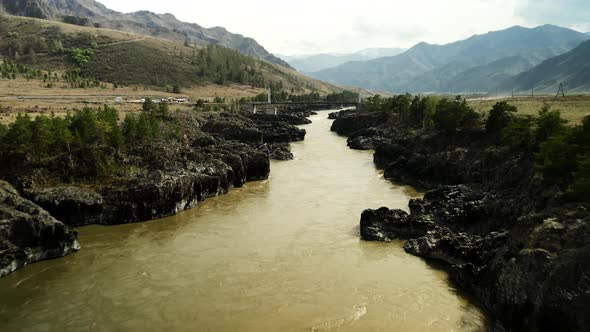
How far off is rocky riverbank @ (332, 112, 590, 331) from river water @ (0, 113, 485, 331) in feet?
6.07

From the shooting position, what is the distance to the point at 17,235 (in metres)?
33.2

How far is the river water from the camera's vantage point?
2623 centimetres

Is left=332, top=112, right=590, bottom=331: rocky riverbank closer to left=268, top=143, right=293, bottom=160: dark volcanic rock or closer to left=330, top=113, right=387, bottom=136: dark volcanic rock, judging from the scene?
left=268, top=143, right=293, bottom=160: dark volcanic rock

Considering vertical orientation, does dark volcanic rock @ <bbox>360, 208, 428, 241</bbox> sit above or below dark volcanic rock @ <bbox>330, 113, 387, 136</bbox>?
below

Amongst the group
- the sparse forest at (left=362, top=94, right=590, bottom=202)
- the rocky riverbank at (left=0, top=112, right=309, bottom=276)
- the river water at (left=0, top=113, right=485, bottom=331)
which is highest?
the sparse forest at (left=362, top=94, right=590, bottom=202)

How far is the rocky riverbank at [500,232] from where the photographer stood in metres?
22.6

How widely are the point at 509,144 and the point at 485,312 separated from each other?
3094 centimetres

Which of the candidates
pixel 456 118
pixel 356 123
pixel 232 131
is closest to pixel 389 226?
pixel 456 118

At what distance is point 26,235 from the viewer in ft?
111

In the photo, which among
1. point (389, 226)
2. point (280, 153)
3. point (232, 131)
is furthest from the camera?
point (232, 131)

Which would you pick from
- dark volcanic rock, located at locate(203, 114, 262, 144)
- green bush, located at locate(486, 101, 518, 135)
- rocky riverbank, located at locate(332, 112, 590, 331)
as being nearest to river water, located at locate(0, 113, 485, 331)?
rocky riverbank, located at locate(332, 112, 590, 331)

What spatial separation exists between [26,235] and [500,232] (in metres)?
36.7

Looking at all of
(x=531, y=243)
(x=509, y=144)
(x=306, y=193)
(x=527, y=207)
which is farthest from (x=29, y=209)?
(x=509, y=144)

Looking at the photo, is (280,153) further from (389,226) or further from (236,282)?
(236,282)
